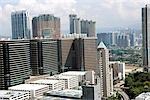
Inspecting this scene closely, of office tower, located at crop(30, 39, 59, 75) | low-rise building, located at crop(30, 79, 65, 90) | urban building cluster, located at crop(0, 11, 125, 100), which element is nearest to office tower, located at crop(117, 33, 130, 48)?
urban building cluster, located at crop(0, 11, 125, 100)

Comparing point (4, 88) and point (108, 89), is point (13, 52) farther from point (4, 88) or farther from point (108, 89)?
point (108, 89)

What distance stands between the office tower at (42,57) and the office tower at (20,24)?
1082 cm

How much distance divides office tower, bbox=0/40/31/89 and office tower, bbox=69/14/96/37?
1449 cm

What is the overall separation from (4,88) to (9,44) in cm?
239

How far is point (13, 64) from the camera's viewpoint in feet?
61.1

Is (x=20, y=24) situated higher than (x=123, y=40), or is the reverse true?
(x=20, y=24)

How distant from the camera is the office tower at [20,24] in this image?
32359mm

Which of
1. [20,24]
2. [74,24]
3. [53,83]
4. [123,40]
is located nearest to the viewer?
[53,83]

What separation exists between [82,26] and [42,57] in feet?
44.1

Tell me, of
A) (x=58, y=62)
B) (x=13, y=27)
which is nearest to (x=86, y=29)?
(x=13, y=27)

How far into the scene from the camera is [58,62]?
902 inches

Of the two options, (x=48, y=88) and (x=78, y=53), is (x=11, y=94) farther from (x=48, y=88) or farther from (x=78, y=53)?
(x=78, y=53)

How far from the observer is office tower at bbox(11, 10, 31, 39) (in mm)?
32359

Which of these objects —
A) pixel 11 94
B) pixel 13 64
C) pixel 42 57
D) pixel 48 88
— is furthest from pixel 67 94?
pixel 42 57
